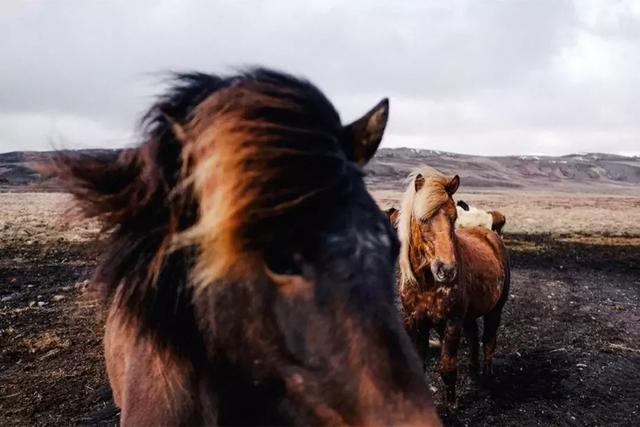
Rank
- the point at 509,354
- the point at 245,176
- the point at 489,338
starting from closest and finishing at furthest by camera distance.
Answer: the point at 245,176, the point at 489,338, the point at 509,354

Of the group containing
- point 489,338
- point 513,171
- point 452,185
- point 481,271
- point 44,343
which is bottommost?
point 513,171

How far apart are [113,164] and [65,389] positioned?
16.8 ft

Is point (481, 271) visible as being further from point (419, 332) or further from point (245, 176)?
point (245, 176)

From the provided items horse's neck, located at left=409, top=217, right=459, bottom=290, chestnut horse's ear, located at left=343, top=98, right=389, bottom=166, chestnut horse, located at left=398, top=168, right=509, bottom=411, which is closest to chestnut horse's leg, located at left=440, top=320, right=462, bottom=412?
chestnut horse, located at left=398, top=168, right=509, bottom=411

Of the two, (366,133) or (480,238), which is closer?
(366,133)

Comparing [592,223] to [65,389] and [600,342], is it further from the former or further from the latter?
[65,389]

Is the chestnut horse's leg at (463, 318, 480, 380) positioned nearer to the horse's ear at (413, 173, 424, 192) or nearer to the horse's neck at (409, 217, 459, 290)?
the horse's neck at (409, 217, 459, 290)

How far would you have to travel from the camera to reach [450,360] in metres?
5.63

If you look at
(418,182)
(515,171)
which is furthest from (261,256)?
(515,171)

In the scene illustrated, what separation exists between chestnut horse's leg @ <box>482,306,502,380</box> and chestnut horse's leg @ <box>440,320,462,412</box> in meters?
1.22

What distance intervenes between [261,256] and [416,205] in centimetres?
420

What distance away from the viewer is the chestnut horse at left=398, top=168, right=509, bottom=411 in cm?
548

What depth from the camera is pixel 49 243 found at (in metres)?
14.7

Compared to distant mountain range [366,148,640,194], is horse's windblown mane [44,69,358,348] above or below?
above
